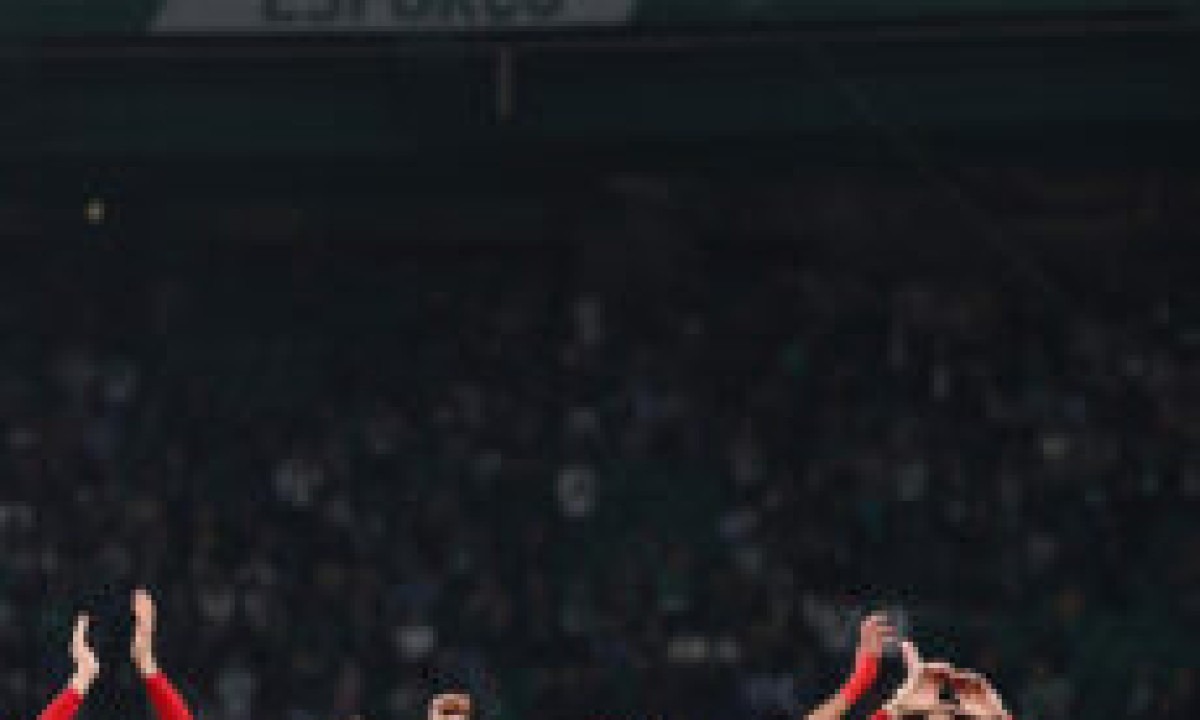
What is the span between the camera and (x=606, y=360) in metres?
24.9

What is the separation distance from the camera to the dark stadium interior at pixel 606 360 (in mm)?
22812

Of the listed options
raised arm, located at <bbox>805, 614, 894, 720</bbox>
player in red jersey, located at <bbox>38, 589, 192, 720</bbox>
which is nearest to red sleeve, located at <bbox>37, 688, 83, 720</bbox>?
player in red jersey, located at <bbox>38, 589, 192, 720</bbox>

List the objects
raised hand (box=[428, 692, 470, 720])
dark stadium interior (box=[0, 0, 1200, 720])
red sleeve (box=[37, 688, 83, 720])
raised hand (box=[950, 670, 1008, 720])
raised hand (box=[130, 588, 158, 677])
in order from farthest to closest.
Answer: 1. dark stadium interior (box=[0, 0, 1200, 720])
2. raised hand (box=[130, 588, 158, 677])
3. red sleeve (box=[37, 688, 83, 720])
4. raised hand (box=[428, 692, 470, 720])
5. raised hand (box=[950, 670, 1008, 720])

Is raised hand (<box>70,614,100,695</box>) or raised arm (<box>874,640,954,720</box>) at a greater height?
raised arm (<box>874,640,954,720</box>)

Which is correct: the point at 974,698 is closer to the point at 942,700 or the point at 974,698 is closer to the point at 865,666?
the point at 942,700

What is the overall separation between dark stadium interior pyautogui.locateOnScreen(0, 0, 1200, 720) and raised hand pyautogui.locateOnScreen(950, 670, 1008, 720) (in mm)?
13057

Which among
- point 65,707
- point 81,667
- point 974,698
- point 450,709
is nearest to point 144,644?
point 81,667

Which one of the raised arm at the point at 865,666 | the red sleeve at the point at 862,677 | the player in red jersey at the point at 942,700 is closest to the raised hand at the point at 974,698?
the player in red jersey at the point at 942,700

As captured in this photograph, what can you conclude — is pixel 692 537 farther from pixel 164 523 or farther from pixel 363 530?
pixel 164 523

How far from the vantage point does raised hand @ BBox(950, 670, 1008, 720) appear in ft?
29.6

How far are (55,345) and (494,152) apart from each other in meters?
4.03

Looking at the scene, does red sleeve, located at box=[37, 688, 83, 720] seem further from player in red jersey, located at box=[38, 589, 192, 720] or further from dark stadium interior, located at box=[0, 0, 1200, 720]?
dark stadium interior, located at box=[0, 0, 1200, 720]

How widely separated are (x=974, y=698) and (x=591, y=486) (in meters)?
15.1

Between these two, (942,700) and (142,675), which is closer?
(942,700)
